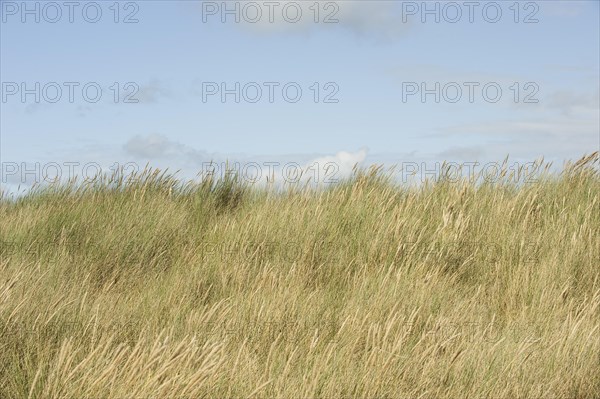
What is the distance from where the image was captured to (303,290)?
14.5 ft

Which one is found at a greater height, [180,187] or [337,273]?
[180,187]

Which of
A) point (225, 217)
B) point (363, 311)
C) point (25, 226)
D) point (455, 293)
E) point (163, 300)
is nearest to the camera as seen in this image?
point (363, 311)

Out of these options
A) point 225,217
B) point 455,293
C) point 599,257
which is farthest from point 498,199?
point 225,217

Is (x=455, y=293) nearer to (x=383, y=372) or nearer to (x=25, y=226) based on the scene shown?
(x=383, y=372)

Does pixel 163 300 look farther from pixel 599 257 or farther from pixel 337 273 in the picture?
pixel 599 257

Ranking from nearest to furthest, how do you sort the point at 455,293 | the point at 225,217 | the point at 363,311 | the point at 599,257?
1. the point at 363,311
2. the point at 455,293
3. the point at 599,257
4. the point at 225,217

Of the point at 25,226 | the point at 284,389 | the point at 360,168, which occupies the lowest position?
the point at 284,389

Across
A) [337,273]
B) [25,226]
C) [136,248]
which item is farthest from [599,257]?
[25,226]

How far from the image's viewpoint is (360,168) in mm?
7062

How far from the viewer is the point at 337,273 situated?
4805 millimetres

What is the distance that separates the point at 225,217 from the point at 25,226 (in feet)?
5.42

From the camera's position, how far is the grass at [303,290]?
282 cm

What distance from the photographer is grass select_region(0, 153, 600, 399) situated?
2820mm

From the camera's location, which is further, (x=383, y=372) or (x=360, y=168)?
(x=360, y=168)
